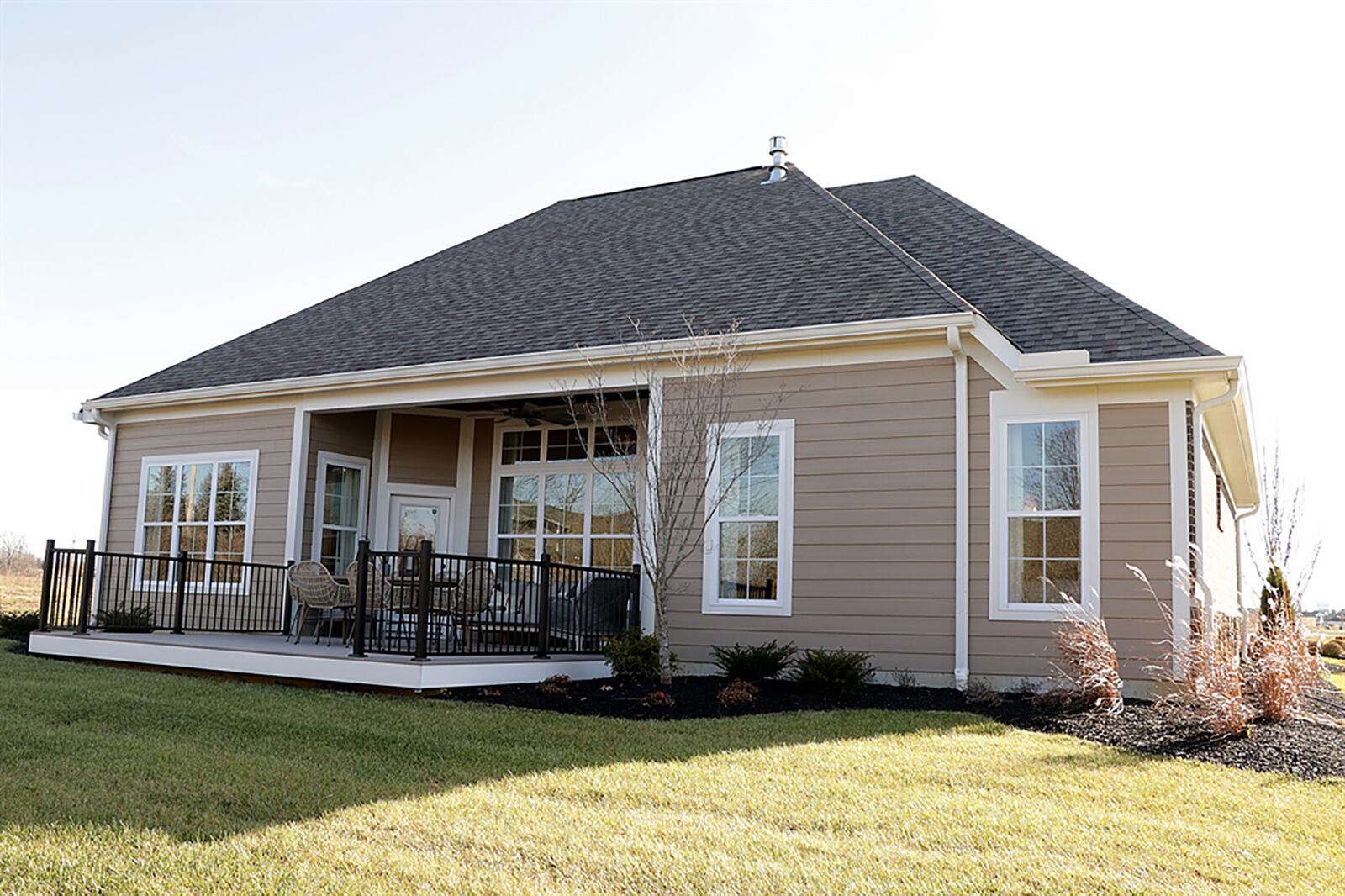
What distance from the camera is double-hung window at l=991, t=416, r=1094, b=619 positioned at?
31.4 feet

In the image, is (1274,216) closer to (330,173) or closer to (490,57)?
(490,57)

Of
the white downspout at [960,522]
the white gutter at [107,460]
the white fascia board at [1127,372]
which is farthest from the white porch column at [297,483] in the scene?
the white fascia board at [1127,372]

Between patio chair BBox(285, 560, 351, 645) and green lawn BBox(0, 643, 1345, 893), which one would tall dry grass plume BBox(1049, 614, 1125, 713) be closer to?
green lawn BBox(0, 643, 1345, 893)

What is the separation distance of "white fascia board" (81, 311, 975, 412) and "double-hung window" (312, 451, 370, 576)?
1136 millimetres

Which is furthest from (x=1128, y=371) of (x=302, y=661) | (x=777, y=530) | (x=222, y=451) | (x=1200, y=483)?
(x=222, y=451)

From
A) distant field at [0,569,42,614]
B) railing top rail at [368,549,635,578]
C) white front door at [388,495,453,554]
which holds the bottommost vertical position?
distant field at [0,569,42,614]

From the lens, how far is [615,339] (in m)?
11.8

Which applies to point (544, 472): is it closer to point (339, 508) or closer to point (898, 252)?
point (339, 508)

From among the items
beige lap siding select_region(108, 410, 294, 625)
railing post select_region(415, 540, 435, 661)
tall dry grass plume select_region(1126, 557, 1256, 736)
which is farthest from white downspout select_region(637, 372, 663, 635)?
beige lap siding select_region(108, 410, 294, 625)

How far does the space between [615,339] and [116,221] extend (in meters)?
11.2

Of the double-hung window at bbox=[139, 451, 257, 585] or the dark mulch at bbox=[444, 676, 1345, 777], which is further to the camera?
the double-hung window at bbox=[139, 451, 257, 585]

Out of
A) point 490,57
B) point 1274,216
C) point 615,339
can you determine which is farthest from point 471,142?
point 1274,216

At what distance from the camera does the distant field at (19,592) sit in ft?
63.7

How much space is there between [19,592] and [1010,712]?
27241mm
